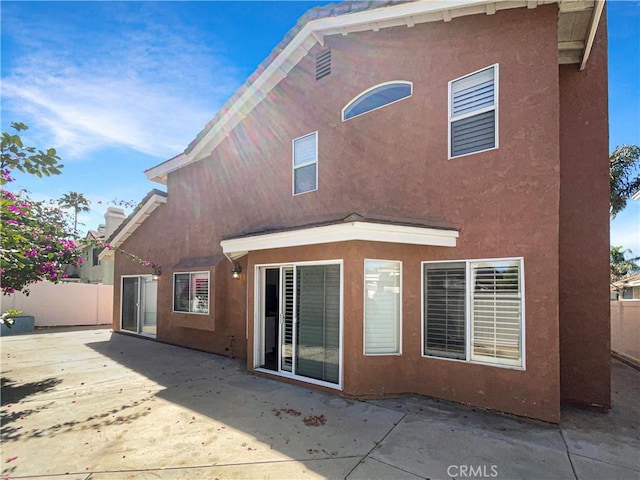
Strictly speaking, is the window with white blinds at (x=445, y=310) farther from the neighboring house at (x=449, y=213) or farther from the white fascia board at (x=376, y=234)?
the white fascia board at (x=376, y=234)

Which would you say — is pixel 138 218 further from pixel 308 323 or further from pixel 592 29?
pixel 592 29

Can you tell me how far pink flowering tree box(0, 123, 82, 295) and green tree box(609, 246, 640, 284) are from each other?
29.1 meters

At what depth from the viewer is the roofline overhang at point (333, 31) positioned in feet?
22.0

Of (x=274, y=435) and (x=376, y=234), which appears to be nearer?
(x=274, y=435)

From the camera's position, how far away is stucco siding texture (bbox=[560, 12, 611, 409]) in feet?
22.4

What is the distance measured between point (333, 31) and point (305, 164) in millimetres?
3478

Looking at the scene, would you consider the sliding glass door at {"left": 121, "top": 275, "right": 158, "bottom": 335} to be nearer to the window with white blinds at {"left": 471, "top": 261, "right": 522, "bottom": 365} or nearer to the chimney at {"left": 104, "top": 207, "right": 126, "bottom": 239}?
the chimney at {"left": 104, "top": 207, "right": 126, "bottom": 239}

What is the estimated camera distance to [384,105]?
8.25 metres

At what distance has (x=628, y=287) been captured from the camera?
917 inches

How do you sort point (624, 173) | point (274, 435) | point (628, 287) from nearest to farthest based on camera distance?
point (274, 435)
point (624, 173)
point (628, 287)

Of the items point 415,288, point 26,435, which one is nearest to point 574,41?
point 415,288

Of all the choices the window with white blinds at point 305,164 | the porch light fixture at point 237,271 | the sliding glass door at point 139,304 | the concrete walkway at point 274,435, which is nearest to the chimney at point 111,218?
the sliding glass door at point 139,304

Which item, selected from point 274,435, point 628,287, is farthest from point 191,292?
point 628,287

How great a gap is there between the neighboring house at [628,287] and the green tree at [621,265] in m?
0.39
